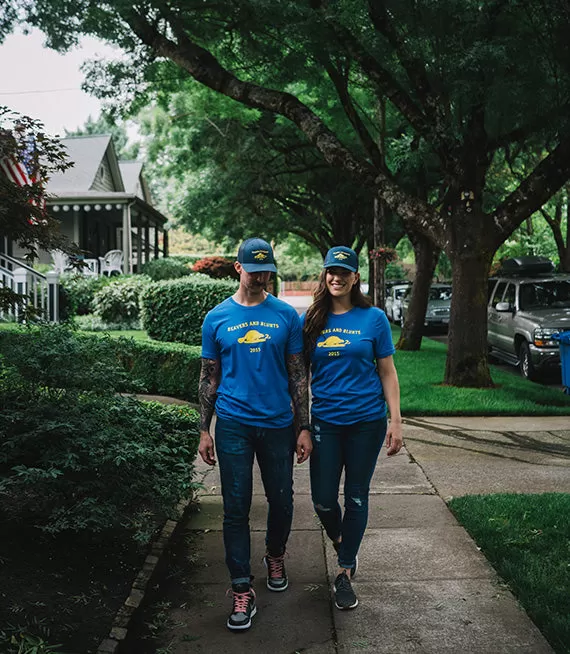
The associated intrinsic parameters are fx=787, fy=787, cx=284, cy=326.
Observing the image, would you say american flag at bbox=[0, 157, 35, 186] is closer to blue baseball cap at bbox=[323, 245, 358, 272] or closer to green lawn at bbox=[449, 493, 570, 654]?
blue baseball cap at bbox=[323, 245, 358, 272]

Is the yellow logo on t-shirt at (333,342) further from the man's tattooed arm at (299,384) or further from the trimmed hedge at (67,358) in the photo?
the trimmed hedge at (67,358)

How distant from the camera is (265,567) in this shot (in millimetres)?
4875

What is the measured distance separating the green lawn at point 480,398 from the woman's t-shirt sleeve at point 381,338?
6.52 metres

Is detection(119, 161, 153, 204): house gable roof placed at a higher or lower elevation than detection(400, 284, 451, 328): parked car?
higher

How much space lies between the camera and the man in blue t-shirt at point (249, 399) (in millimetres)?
4062

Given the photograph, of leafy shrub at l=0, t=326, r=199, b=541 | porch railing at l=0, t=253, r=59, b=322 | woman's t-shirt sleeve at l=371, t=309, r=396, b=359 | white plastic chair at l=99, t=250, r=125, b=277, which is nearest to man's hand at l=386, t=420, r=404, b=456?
woman's t-shirt sleeve at l=371, t=309, r=396, b=359

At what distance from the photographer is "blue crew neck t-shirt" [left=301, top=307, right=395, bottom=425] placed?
4188mm

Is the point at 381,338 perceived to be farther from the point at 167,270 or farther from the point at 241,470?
the point at 167,270

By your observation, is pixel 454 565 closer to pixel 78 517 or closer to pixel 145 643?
pixel 145 643

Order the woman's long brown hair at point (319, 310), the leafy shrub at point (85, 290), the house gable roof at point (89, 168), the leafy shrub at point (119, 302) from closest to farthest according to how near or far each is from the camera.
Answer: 1. the woman's long brown hair at point (319, 310)
2. the leafy shrub at point (119, 302)
3. the leafy shrub at point (85, 290)
4. the house gable roof at point (89, 168)

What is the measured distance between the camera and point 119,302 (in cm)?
1972

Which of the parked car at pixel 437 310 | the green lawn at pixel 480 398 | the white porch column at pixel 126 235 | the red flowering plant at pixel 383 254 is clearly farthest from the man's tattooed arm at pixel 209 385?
the parked car at pixel 437 310

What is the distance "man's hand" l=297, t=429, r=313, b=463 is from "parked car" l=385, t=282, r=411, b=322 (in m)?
27.5

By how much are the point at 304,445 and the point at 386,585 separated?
1020 millimetres
